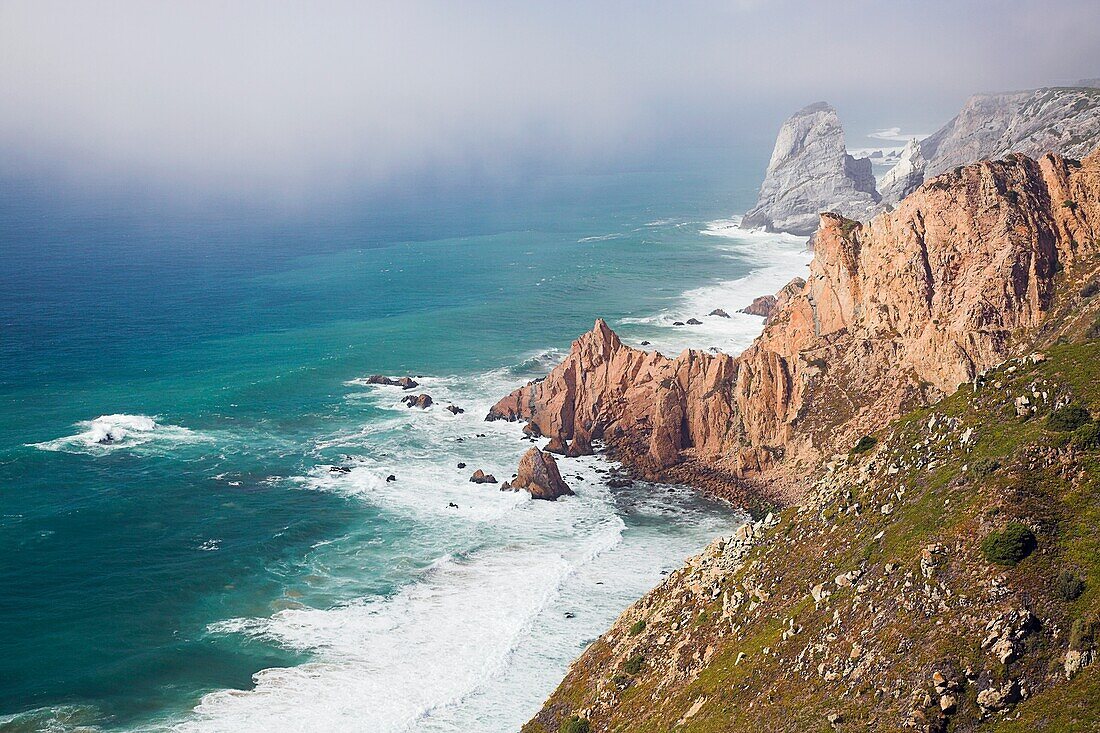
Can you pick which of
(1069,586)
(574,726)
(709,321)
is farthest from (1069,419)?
(709,321)

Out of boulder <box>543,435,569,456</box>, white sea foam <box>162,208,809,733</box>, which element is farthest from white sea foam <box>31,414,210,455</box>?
boulder <box>543,435,569,456</box>

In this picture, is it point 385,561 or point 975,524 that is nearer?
point 975,524

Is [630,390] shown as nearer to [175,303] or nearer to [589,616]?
[589,616]

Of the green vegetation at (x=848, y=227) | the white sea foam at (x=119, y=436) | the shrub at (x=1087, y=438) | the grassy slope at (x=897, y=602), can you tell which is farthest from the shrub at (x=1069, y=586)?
the white sea foam at (x=119, y=436)

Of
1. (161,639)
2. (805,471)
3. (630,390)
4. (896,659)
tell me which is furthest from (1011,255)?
(161,639)

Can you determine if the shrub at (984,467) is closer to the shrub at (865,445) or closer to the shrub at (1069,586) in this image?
the shrub at (1069,586)

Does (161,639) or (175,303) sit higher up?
(175,303)

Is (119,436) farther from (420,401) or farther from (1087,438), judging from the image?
(1087,438)
